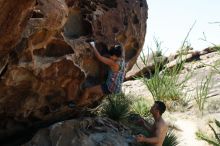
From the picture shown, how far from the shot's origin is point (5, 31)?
12.1ft

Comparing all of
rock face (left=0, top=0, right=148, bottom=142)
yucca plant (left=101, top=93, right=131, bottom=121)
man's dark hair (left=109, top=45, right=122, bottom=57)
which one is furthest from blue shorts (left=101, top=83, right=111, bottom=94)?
yucca plant (left=101, top=93, right=131, bottom=121)

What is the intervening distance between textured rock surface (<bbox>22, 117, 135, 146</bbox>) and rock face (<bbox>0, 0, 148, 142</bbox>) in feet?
1.10

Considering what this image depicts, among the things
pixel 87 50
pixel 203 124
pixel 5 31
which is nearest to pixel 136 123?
pixel 203 124


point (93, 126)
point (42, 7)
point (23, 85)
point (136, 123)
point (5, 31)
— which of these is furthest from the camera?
point (136, 123)

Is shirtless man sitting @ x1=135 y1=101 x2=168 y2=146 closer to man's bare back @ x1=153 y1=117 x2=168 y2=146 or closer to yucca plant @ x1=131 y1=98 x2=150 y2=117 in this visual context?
man's bare back @ x1=153 y1=117 x2=168 y2=146

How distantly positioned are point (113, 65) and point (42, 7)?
7.16 feet

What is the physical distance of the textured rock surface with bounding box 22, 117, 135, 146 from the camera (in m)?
6.38

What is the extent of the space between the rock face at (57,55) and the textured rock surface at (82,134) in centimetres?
34

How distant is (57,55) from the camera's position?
6.11 metres

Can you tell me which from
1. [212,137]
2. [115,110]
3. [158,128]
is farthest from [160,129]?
[212,137]

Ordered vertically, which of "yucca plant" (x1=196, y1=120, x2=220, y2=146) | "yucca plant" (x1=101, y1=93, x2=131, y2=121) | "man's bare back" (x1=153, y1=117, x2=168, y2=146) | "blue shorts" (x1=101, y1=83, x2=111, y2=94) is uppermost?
"blue shorts" (x1=101, y1=83, x2=111, y2=94)

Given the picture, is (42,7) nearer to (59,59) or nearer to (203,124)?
(59,59)

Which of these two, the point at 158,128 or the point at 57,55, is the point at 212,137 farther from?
the point at 57,55

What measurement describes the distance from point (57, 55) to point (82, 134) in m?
1.32
